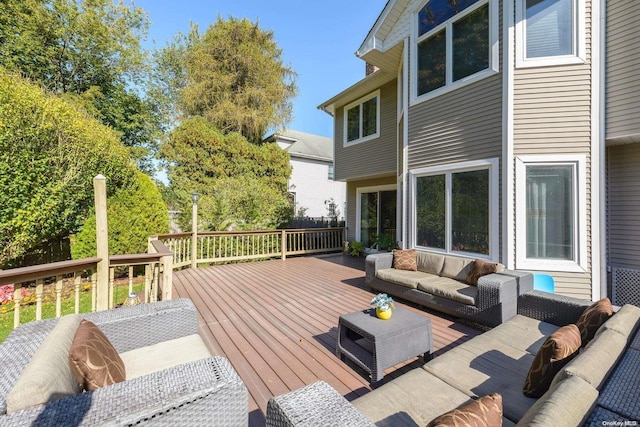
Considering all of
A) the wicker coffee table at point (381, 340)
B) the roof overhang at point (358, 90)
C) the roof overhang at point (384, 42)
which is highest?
the roof overhang at point (384, 42)

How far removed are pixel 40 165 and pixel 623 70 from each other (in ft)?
33.9

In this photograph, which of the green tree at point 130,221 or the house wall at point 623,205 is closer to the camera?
the house wall at point 623,205

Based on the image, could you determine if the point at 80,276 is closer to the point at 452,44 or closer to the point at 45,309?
the point at 45,309

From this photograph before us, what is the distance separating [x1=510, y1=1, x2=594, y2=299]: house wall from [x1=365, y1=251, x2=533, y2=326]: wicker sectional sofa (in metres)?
Answer: 1.32

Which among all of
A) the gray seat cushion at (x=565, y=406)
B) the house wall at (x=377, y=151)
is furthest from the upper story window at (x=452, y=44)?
Answer: the gray seat cushion at (x=565, y=406)

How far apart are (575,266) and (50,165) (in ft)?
32.9

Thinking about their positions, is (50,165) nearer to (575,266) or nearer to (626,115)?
(575,266)

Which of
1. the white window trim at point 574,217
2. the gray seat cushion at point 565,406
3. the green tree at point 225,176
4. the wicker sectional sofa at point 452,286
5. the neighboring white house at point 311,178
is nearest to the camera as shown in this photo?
the gray seat cushion at point 565,406

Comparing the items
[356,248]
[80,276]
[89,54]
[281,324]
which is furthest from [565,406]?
[89,54]

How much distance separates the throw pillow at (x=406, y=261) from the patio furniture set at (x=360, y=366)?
6.94 feet

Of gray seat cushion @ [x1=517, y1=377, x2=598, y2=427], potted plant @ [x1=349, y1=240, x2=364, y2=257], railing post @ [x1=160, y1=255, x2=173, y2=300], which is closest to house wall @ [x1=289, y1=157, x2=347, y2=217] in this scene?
potted plant @ [x1=349, y1=240, x2=364, y2=257]

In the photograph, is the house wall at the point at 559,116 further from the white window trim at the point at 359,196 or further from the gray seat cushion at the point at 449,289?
the white window trim at the point at 359,196

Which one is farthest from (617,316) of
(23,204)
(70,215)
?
(70,215)

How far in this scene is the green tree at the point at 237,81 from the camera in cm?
1338
